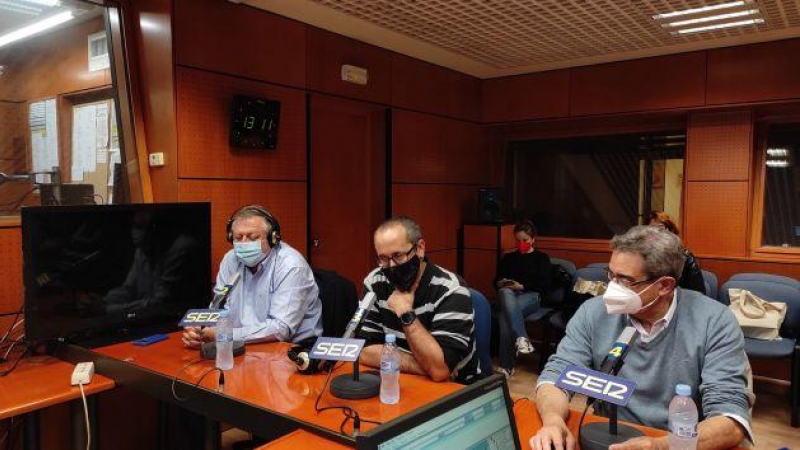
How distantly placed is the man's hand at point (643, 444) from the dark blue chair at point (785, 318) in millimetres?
2602

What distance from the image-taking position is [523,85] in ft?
18.0

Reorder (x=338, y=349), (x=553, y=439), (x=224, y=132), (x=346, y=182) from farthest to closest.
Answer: (x=346, y=182) → (x=224, y=132) → (x=338, y=349) → (x=553, y=439)

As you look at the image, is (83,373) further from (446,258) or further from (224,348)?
(446,258)

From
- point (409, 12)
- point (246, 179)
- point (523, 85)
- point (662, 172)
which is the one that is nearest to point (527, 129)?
point (523, 85)

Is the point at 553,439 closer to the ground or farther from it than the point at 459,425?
closer to the ground

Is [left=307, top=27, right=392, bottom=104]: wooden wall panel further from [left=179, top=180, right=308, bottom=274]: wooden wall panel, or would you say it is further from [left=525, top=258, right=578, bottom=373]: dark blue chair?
[left=525, top=258, right=578, bottom=373]: dark blue chair

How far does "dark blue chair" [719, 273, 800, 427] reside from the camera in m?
3.74

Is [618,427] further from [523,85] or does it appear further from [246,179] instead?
[523,85]

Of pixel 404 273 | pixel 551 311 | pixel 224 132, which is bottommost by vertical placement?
pixel 551 311

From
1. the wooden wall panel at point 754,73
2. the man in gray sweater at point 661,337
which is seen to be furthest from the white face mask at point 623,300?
the wooden wall panel at point 754,73

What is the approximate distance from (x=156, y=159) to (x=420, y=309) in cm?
197

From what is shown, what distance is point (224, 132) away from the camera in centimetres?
346

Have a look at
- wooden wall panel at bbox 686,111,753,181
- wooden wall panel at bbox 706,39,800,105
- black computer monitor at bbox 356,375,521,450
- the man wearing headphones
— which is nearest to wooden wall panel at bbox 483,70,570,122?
wooden wall panel at bbox 686,111,753,181

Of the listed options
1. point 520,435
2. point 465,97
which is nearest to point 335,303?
point 520,435
